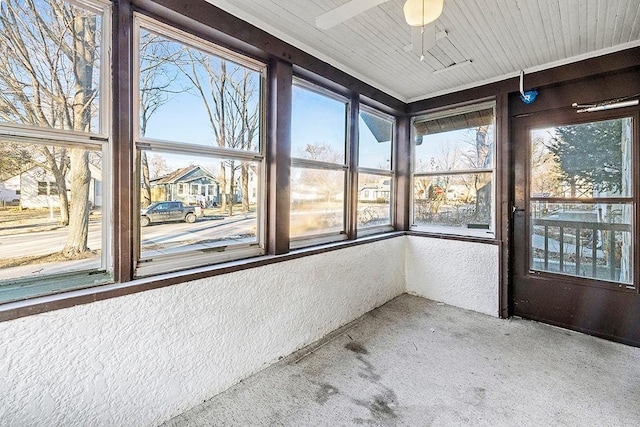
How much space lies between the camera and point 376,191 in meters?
3.45

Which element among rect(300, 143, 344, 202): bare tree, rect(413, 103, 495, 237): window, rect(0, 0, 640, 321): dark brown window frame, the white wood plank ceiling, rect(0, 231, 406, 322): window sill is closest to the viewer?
rect(0, 231, 406, 322): window sill

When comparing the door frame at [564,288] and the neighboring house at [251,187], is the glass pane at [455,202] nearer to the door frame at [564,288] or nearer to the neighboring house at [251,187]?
the door frame at [564,288]

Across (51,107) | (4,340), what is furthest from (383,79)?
(4,340)

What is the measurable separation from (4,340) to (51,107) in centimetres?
105

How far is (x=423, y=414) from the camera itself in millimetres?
1669

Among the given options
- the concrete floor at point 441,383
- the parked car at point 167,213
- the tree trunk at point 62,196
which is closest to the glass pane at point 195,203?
the parked car at point 167,213

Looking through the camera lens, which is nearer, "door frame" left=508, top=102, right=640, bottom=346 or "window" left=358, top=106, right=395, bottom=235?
"door frame" left=508, top=102, right=640, bottom=346

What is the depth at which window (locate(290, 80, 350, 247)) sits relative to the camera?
249 centimetres

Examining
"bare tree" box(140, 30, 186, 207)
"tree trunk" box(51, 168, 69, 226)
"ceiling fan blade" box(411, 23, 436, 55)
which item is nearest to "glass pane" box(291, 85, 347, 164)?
"bare tree" box(140, 30, 186, 207)

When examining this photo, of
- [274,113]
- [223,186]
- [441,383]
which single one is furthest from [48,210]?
[441,383]

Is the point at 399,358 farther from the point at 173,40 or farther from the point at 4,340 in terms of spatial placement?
the point at 173,40

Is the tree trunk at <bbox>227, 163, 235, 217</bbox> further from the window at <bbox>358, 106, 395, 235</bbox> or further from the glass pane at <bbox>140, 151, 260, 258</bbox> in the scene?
the window at <bbox>358, 106, 395, 235</bbox>

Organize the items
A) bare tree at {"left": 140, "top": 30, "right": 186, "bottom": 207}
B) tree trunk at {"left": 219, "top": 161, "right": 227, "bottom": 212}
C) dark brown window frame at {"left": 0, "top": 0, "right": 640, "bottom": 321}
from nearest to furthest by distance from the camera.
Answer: dark brown window frame at {"left": 0, "top": 0, "right": 640, "bottom": 321} < bare tree at {"left": 140, "top": 30, "right": 186, "bottom": 207} < tree trunk at {"left": 219, "top": 161, "right": 227, "bottom": 212}

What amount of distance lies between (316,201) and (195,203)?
1131 mm
